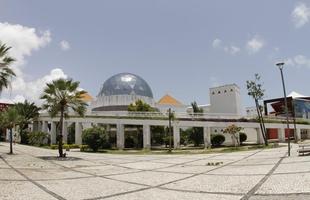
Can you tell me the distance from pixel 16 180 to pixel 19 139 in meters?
44.3

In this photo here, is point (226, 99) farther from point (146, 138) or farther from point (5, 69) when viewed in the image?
point (5, 69)

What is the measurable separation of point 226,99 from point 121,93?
73.7ft

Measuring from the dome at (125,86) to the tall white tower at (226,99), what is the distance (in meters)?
14.6

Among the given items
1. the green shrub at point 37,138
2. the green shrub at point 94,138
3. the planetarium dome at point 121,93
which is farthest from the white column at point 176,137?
the planetarium dome at point 121,93

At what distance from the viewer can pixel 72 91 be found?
27.5 m

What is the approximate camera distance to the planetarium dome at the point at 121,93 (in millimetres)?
64625

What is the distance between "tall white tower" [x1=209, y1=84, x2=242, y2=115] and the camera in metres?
62.4

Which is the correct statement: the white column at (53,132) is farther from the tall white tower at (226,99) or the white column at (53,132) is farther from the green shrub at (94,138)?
the tall white tower at (226,99)

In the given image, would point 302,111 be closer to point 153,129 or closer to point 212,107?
point 212,107

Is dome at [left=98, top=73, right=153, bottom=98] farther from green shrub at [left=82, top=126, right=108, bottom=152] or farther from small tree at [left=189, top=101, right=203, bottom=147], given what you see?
green shrub at [left=82, top=126, right=108, bottom=152]

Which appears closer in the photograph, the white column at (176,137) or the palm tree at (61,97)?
the palm tree at (61,97)

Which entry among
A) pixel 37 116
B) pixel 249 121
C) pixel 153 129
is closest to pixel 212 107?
pixel 249 121

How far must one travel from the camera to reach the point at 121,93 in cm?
6550

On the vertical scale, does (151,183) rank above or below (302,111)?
below
